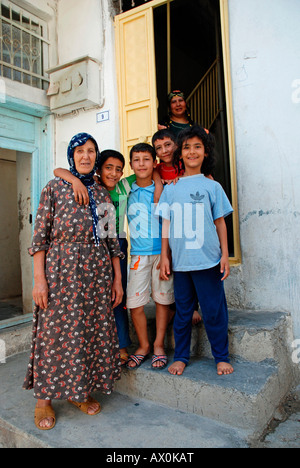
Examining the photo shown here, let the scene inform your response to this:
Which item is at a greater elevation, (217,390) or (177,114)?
(177,114)

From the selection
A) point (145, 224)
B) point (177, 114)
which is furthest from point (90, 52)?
point (145, 224)

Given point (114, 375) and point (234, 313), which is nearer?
point (114, 375)

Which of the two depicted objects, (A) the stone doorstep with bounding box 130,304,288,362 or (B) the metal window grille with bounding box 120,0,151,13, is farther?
(B) the metal window grille with bounding box 120,0,151,13

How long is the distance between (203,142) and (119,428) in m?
1.83

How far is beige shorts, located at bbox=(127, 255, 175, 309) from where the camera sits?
7.59ft

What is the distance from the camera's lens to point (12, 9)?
3.51m

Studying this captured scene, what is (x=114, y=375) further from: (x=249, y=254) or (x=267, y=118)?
(x=267, y=118)

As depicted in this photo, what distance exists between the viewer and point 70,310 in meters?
1.90

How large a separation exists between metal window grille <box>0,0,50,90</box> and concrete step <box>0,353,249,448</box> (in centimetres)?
317
